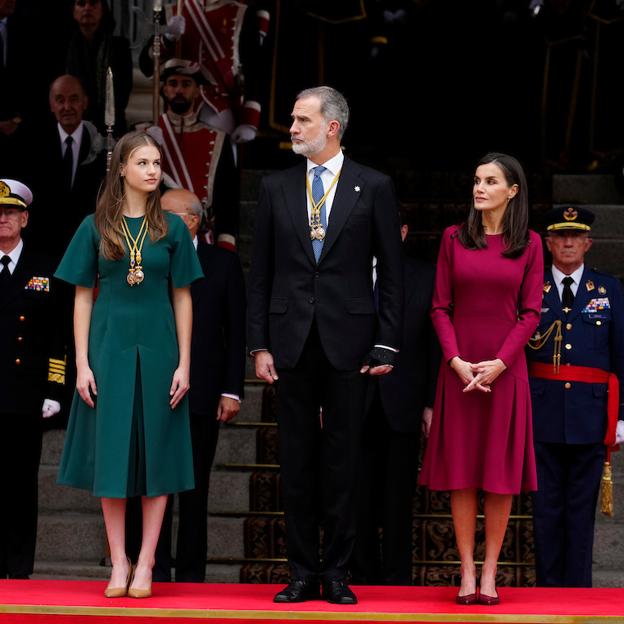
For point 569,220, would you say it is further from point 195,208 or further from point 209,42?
point 209,42

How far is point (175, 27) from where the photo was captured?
8211 millimetres

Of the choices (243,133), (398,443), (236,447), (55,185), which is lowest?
(236,447)

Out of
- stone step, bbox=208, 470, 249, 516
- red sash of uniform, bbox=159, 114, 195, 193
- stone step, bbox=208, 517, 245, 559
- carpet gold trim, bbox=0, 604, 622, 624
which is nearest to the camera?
carpet gold trim, bbox=0, 604, 622, 624

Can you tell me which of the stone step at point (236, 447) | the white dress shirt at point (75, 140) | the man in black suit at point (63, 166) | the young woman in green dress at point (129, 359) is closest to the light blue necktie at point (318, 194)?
the young woman in green dress at point (129, 359)

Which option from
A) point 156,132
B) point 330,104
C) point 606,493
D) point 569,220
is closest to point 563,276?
point 569,220

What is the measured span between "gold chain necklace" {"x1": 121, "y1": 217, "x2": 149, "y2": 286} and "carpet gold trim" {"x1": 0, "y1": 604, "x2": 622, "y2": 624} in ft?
3.59

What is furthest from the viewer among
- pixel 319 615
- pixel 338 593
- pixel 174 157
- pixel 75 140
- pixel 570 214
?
pixel 75 140

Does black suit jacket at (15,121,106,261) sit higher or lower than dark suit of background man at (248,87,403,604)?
higher

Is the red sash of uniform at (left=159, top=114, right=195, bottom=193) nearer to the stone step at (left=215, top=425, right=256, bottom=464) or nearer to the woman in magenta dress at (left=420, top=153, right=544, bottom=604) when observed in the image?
the stone step at (left=215, top=425, right=256, bottom=464)

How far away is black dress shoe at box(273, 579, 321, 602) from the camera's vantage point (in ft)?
16.7

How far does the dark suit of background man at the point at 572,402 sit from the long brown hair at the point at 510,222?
978 millimetres

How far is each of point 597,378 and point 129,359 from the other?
6.61ft

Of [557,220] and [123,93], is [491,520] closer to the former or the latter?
[557,220]

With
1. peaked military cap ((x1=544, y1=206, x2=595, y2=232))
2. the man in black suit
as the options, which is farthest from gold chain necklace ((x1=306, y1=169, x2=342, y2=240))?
the man in black suit
